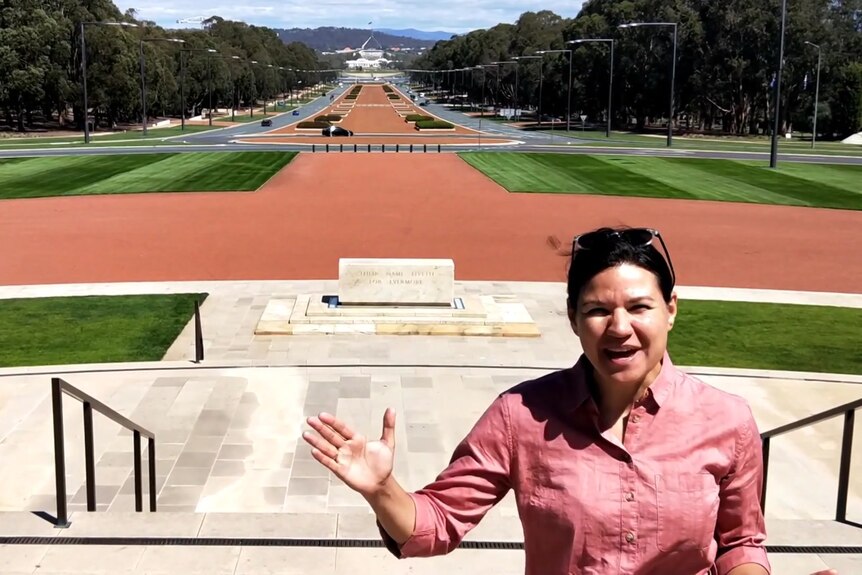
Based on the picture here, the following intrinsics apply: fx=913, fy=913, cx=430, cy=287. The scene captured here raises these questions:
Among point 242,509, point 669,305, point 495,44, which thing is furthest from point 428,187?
point 495,44

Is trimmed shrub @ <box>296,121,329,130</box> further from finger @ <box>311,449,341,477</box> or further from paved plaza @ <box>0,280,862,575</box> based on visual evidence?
finger @ <box>311,449,341,477</box>

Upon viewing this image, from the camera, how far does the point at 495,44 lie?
145625 millimetres

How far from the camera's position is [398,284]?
16.0m

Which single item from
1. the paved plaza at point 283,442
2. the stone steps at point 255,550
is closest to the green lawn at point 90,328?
the paved plaza at point 283,442

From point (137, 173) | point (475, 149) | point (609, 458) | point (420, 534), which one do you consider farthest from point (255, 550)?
point (475, 149)

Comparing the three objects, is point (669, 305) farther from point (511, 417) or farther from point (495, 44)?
point (495, 44)

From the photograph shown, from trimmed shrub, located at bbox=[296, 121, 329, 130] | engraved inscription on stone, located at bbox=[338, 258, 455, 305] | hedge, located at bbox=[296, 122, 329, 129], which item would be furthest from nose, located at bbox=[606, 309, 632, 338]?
hedge, located at bbox=[296, 122, 329, 129]

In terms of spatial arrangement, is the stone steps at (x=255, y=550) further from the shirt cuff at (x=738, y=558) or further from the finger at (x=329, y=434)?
the finger at (x=329, y=434)

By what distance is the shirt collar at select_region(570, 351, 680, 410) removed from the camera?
2711 millimetres

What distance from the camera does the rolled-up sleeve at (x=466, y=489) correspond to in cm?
279

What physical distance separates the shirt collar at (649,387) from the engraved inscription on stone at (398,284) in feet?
43.1

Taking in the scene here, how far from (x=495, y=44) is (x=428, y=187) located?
378ft

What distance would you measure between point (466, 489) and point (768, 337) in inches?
537

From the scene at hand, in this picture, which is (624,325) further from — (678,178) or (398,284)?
(678,178)
